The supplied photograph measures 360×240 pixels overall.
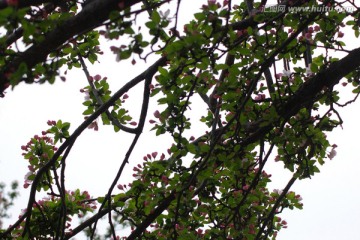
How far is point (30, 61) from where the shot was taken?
2102 millimetres

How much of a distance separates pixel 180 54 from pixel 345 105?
1729 millimetres

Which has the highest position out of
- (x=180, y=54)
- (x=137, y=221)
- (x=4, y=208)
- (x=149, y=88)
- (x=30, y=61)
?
(x=4, y=208)

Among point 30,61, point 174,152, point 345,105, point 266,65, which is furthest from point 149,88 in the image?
point 30,61

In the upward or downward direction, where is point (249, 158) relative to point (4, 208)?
downward

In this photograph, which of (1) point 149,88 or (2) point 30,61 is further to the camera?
(1) point 149,88

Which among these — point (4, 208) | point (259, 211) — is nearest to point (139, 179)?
point (259, 211)

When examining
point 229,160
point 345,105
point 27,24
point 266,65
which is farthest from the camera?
point 345,105

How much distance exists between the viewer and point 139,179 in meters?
3.95

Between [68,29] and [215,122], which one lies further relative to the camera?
[215,122]

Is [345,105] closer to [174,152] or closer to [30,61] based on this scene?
[174,152]

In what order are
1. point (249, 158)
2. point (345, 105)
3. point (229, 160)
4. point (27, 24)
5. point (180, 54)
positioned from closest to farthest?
point (27, 24) < point (180, 54) < point (229, 160) < point (345, 105) < point (249, 158)

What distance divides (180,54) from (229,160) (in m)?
1.16

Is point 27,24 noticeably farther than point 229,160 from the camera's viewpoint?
No

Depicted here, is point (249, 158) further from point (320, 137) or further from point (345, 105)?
point (345, 105)
